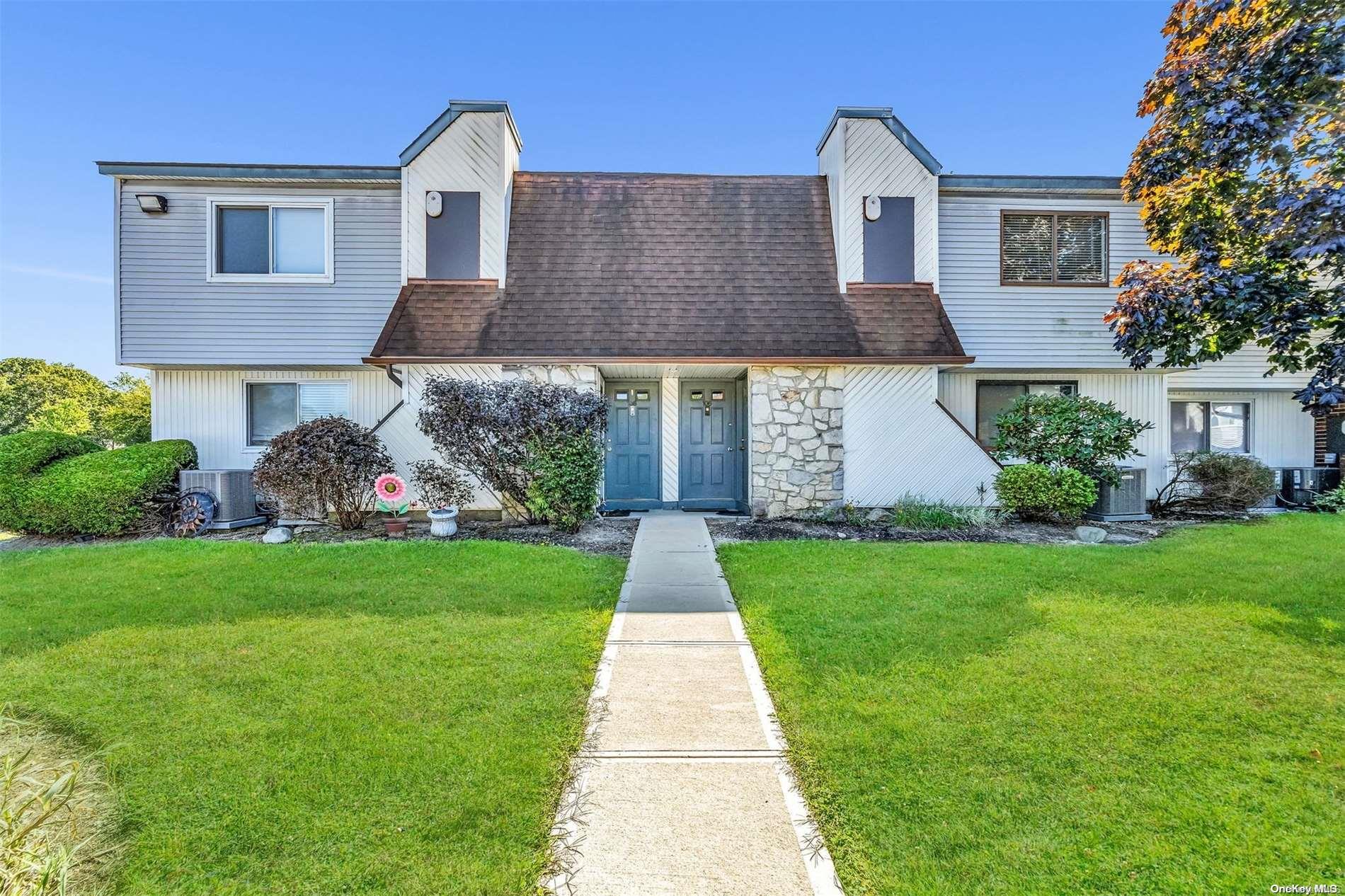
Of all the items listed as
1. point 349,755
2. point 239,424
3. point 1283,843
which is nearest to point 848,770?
point 1283,843

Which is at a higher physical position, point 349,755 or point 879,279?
point 879,279

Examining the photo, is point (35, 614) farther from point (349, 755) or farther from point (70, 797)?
point (349, 755)

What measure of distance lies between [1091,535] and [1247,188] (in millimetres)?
4285

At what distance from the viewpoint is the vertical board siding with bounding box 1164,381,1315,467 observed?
12.1 meters

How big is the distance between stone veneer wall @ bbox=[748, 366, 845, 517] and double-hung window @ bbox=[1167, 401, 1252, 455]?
26.3ft

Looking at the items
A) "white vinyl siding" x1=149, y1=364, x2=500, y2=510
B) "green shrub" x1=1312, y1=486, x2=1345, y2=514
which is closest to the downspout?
"white vinyl siding" x1=149, y1=364, x2=500, y2=510

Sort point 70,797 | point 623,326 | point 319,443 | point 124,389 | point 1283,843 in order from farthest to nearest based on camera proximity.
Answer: point 124,389, point 623,326, point 319,443, point 70,797, point 1283,843

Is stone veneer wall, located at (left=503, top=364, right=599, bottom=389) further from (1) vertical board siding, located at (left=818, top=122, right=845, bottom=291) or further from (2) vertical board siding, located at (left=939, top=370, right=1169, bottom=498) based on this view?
(2) vertical board siding, located at (left=939, top=370, right=1169, bottom=498)

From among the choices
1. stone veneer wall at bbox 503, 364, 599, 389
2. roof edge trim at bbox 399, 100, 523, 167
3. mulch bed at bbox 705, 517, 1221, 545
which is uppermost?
roof edge trim at bbox 399, 100, 523, 167

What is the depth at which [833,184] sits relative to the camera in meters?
10.5

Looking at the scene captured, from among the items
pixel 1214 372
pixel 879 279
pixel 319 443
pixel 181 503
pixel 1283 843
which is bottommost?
pixel 1283 843

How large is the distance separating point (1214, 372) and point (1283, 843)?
12.9 metres

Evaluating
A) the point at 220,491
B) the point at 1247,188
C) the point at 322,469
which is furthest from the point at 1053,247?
the point at 220,491

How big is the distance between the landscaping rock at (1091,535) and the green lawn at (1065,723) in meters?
1.95
